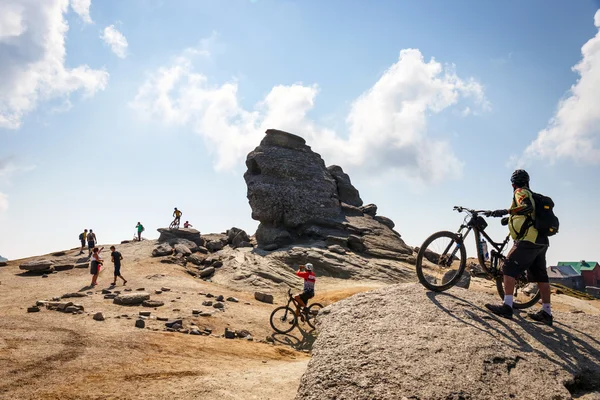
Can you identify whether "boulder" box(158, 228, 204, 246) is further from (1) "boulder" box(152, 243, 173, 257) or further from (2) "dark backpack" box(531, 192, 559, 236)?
(2) "dark backpack" box(531, 192, 559, 236)

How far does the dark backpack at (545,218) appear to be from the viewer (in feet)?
23.4

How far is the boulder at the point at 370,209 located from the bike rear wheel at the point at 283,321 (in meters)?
27.8

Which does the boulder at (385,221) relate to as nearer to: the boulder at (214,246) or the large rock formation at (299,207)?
the large rock formation at (299,207)

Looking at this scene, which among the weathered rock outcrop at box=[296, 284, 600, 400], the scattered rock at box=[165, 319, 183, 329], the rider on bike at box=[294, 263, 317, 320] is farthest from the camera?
the rider on bike at box=[294, 263, 317, 320]

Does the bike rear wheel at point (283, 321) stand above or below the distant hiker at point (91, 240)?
below

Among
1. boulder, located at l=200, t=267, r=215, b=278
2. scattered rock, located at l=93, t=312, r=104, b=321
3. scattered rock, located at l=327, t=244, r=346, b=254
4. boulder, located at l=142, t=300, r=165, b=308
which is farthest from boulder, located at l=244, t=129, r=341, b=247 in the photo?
scattered rock, located at l=93, t=312, r=104, b=321

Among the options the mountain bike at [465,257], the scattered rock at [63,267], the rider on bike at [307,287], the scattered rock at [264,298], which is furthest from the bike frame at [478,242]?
the scattered rock at [63,267]

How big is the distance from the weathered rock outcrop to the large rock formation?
2688 centimetres

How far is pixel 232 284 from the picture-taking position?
1038 inches

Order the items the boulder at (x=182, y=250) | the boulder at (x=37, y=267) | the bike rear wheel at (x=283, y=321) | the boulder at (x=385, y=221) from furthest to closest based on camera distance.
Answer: the boulder at (x=385, y=221) < the boulder at (x=182, y=250) < the boulder at (x=37, y=267) < the bike rear wheel at (x=283, y=321)

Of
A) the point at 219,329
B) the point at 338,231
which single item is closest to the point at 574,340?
the point at 219,329

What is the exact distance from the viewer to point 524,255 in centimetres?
715

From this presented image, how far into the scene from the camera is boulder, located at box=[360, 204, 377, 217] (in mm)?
44162

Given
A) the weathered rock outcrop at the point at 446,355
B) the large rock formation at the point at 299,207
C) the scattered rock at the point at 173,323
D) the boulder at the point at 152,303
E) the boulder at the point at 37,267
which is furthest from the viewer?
the large rock formation at the point at 299,207
